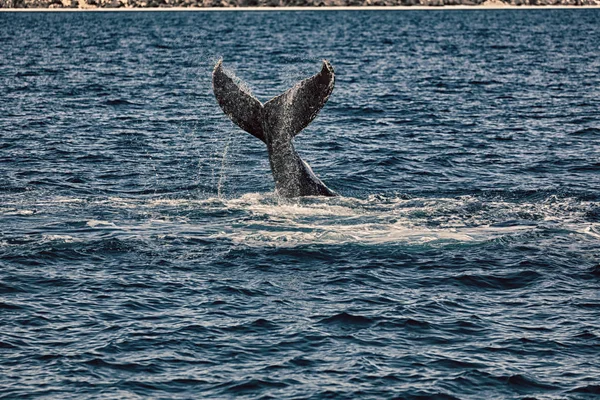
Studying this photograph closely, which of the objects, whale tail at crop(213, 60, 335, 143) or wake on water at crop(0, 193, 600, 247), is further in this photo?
wake on water at crop(0, 193, 600, 247)

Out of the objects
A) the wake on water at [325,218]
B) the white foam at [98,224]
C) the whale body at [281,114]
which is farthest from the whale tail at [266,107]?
the white foam at [98,224]

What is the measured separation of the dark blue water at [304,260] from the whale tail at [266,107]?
5.83ft

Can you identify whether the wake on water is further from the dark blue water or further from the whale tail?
the whale tail

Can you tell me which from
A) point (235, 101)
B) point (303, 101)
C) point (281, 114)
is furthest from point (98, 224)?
point (303, 101)

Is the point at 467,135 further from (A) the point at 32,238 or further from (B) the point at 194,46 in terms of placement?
(B) the point at 194,46

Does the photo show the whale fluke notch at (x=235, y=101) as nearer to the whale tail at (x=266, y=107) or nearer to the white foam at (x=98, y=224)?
the whale tail at (x=266, y=107)

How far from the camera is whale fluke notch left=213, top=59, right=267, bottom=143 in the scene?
18562 mm

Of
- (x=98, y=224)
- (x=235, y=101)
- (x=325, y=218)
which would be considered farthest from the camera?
(x=98, y=224)

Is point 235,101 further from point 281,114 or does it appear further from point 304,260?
point 304,260

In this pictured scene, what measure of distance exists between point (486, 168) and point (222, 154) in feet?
27.2

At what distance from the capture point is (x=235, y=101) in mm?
18672

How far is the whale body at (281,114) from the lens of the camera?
59.2 ft

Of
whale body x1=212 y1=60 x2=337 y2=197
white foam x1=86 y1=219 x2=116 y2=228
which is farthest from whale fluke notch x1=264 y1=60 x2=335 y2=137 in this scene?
white foam x1=86 y1=219 x2=116 y2=228

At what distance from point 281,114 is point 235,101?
880 mm
